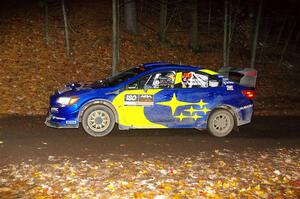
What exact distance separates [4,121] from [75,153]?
3317mm

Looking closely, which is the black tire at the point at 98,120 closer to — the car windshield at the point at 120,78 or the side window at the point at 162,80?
the car windshield at the point at 120,78

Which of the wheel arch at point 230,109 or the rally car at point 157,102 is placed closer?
the rally car at point 157,102

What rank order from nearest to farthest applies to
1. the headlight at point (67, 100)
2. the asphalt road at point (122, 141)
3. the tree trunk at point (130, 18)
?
the asphalt road at point (122, 141), the headlight at point (67, 100), the tree trunk at point (130, 18)

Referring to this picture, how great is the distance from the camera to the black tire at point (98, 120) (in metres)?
9.07

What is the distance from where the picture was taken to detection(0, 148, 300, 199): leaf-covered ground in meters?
5.82

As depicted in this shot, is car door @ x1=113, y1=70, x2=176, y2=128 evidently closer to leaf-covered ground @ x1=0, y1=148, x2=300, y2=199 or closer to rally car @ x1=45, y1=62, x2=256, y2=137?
rally car @ x1=45, y1=62, x2=256, y2=137

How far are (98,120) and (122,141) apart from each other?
772 millimetres

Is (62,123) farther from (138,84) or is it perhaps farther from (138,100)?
(138,84)

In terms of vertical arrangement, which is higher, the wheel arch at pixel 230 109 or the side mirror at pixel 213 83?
the side mirror at pixel 213 83

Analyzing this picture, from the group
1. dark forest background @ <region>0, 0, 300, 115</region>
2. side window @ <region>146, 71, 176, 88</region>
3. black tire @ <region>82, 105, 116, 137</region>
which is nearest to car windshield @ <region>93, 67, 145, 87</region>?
side window @ <region>146, 71, 176, 88</region>

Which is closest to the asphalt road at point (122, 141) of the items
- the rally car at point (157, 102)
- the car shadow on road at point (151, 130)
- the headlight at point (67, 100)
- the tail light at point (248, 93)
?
the car shadow on road at point (151, 130)

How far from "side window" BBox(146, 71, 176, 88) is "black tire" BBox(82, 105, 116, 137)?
1129 millimetres

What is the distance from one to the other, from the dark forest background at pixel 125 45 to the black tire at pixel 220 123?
11.6 ft

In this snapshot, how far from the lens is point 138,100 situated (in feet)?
30.0
